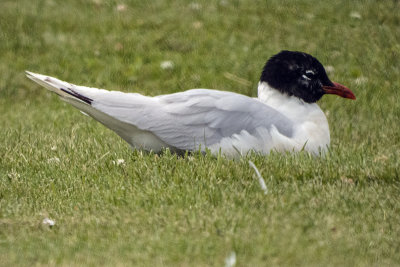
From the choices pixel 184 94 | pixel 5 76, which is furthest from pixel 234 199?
pixel 5 76

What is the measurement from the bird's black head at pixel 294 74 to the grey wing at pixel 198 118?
15.6 inches

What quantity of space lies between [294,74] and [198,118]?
0.90 meters

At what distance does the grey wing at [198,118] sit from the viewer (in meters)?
4.76

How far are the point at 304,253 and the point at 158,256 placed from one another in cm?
73

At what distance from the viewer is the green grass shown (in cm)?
347

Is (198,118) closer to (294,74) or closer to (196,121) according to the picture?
(196,121)

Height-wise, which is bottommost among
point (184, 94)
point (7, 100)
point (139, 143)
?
point (7, 100)

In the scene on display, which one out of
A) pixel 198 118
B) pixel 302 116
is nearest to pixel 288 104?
pixel 302 116

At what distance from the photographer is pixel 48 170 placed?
4.80m

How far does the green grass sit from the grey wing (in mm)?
195

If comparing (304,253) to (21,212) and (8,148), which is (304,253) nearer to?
(21,212)

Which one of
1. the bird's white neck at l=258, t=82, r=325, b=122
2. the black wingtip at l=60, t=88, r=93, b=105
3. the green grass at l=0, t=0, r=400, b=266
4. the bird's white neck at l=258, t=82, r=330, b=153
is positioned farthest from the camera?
the bird's white neck at l=258, t=82, r=325, b=122

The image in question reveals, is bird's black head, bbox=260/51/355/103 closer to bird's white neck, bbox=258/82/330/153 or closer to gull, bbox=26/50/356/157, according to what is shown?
bird's white neck, bbox=258/82/330/153

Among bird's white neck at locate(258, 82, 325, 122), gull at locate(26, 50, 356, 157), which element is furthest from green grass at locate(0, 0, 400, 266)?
bird's white neck at locate(258, 82, 325, 122)
